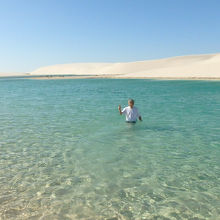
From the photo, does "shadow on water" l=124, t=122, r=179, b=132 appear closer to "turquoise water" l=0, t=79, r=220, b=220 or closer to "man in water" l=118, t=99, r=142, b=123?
"turquoise water" l=0, t=79, r=220, b=220

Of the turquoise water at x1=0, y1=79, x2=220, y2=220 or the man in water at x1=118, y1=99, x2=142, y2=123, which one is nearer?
the turquoise water at x1=0, y1=79, x2=220, y2=220

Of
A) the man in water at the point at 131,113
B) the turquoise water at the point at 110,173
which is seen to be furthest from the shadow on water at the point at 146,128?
the man in water at the point at 131,113

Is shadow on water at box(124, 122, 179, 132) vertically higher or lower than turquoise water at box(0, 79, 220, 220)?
higher

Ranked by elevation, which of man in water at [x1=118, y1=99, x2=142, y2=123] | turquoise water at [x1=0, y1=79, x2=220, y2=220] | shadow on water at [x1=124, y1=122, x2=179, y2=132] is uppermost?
man in water at [x1=118, y1=99, x2=142, y2=123]

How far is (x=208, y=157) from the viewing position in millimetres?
7730

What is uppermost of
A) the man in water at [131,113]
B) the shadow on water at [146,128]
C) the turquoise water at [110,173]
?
the man in water at [131,113]

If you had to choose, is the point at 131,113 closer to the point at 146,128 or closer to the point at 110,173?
the point at 146,128

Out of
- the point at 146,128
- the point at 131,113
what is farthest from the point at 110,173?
the point at 146,128

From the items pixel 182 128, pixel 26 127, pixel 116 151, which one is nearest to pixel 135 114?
pixel 182 128

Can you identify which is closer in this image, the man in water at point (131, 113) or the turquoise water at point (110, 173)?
the turquoise water at point (110, 173)

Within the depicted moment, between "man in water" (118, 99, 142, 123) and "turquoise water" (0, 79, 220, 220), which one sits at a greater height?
"man in water" (118, 99, 142, 123)

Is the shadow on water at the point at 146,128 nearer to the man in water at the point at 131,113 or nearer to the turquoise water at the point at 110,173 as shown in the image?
the turquoise water at the point at 110,173

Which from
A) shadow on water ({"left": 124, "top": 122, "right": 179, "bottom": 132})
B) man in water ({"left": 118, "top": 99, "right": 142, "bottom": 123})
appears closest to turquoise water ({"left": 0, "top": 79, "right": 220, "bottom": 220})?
shadow on water ({"left": 124, "top": 122, "right": 179, "bottom": 132})

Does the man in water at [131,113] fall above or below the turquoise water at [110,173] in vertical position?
above
